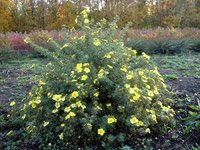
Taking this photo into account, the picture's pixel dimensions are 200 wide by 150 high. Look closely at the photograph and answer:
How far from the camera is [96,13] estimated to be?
16.4m

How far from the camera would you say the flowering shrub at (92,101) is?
2877 mm

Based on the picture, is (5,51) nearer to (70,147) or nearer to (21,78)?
(21,78)

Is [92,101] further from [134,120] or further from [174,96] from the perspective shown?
[174,96]

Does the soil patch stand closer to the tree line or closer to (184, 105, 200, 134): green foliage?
(184, 105, 200, 134): green foliage

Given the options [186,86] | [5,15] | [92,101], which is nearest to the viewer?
[92,101]

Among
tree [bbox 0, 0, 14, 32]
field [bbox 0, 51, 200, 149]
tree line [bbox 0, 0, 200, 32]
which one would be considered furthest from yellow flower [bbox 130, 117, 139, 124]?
tree [bbox 0, 0, 14, 32]

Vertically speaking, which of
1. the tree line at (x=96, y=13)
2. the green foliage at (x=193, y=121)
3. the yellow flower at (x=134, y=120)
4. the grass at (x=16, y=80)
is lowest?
the green foliage at (x=193, y=121)

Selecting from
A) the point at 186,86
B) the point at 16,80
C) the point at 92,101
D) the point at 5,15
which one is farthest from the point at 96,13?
the point at 92,101

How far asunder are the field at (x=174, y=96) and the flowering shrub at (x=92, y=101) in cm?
16

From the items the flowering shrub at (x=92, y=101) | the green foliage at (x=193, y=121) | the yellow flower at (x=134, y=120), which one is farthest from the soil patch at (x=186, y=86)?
the yellow flower at (x=134, y=120)

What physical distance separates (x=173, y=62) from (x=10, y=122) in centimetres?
460

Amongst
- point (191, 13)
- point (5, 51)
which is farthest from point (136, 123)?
point (191, 13)

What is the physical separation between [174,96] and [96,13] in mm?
12837

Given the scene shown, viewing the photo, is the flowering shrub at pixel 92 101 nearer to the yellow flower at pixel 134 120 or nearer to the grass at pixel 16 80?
the yellow flower at pixel 134 120
